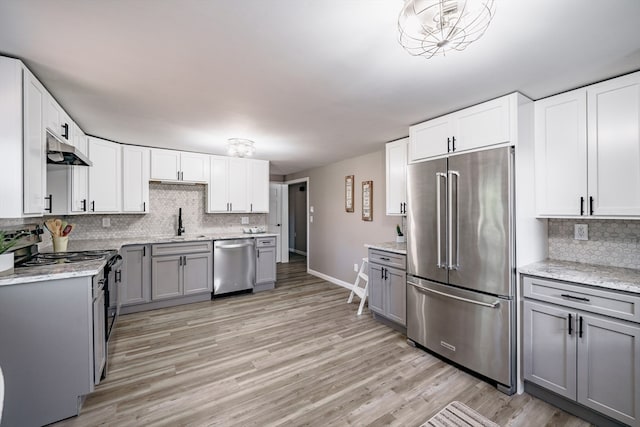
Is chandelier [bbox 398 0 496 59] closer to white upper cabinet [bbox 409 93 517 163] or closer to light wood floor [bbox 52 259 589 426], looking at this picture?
white upper cabinet [bbox 409 93 517 163]

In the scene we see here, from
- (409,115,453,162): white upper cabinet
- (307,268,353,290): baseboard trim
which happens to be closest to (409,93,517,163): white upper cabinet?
(409,115,453,162): white upper cabinet

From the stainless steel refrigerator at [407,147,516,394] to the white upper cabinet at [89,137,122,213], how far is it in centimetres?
380

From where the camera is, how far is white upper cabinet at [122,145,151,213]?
3.87m

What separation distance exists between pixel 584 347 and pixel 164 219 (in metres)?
5.05

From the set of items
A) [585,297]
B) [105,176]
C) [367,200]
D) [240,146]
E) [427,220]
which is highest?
[240,146]

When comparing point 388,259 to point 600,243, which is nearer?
point 600,243

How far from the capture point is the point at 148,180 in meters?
4.09

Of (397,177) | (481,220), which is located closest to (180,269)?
(397,177)

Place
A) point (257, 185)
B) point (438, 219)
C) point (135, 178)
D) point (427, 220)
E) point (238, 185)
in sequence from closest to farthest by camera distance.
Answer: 1. point (438, 219)
2. point (427, 220)
3. point (135, 178)
4. point (238, 185)
5. point (257, 185)

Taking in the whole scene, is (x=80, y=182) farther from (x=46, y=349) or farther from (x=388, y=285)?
(x=388, y=285)

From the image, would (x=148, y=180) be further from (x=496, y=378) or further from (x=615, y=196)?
(x=615, y=196)

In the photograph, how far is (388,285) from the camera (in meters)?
3.25

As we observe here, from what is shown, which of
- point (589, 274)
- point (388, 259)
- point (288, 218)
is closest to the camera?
point (589, 274)

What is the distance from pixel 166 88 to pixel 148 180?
2391 millimetres
